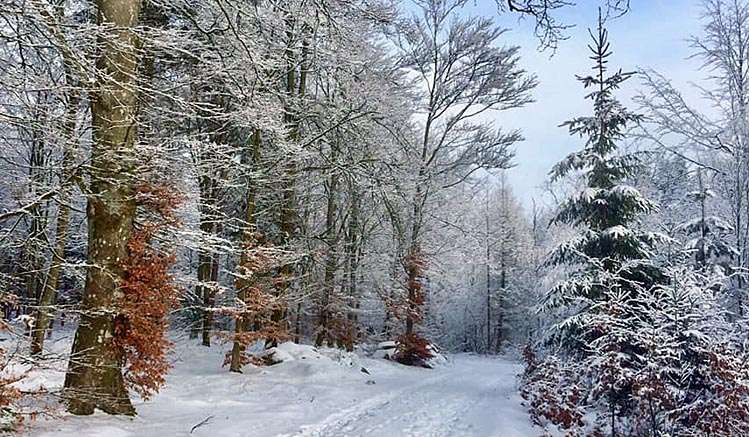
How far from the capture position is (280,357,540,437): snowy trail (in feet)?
22.5

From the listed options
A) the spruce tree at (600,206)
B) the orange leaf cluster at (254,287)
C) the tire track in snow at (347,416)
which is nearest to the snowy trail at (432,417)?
the tire track in snow at (347,416)

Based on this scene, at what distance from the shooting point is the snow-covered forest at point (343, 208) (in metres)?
5.20

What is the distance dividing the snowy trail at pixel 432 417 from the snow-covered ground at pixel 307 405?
15 mm

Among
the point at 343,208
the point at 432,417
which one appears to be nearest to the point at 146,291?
the point at 432,417

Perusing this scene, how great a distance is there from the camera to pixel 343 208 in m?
16.7

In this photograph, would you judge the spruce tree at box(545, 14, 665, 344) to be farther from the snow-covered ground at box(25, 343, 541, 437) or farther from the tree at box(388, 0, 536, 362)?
the tree at box(388, 0, 536, 362)

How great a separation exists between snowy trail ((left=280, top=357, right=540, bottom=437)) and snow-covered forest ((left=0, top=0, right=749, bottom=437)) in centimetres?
9

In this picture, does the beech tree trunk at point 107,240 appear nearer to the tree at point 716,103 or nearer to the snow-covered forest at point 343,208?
the snow-covered forest at point 343,208

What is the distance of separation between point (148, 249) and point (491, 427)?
5437 millimetres

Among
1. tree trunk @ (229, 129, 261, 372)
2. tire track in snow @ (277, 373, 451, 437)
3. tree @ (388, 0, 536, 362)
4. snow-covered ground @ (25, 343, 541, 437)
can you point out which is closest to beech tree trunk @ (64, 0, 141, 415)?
snow-covered ground @ (25, 343, 541, 437)

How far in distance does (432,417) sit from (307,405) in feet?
6.61

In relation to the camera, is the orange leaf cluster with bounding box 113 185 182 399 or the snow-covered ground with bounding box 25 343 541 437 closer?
the snow-covered ground with bounding box 25 343 541 437

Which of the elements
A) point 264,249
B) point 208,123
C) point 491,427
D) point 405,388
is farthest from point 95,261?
point 405,388

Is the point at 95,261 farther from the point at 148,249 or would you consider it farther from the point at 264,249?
the point at 264,249
